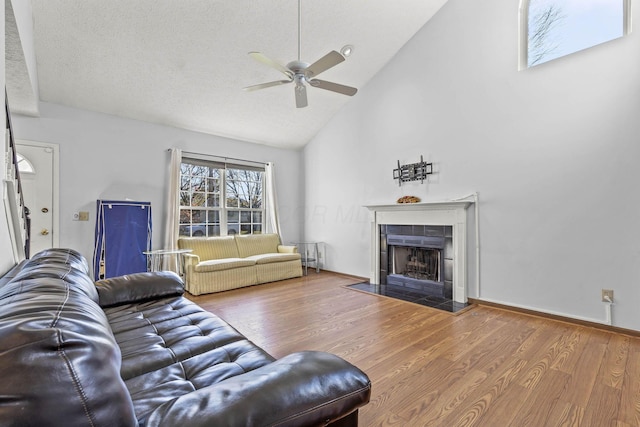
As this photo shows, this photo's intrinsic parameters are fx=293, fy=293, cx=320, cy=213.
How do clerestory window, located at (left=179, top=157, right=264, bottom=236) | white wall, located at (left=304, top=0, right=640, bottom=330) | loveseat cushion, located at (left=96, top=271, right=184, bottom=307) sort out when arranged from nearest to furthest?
loveseat cushion, located at (left=96, top=271, right=184, bottom=307), white wall, located at (left=304, top=0, right=640, bottom=330), clerestory window, located at (left=179, top=157, right=264, bottom=236)

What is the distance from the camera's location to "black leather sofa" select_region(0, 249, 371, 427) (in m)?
0.52

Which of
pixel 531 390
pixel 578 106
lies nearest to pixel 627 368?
pixel 531 390

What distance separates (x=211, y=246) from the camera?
192 inches

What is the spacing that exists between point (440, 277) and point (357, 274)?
150cm

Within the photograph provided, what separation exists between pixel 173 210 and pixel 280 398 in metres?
4.53

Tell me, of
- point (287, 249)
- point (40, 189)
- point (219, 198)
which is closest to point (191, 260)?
point (219, 198)

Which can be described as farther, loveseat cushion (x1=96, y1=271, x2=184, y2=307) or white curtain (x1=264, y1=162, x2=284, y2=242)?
white curtain (x1=264, y1=162, x2=284, y2=242)

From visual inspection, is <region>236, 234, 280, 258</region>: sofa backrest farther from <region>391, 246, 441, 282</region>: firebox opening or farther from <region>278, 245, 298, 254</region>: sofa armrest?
<region>391, 246, 441, 282</region>: firebox opening

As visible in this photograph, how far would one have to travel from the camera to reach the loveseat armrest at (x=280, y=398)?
0.71 meters

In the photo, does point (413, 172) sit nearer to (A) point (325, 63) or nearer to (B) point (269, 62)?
(A) point (325, 63)

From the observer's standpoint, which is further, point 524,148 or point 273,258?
point 273,258

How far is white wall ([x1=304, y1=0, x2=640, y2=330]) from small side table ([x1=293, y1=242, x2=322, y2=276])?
182cm

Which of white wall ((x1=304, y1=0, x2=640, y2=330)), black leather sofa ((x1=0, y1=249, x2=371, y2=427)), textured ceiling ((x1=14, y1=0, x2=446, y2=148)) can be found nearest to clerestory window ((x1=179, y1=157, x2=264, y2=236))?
textured ceiling ((x1=14, y1=0, x2=446, y2=148))

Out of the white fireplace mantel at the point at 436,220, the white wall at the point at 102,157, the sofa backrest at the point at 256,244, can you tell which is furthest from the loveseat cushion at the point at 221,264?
the white fireplace mantel at the point at 436,220
